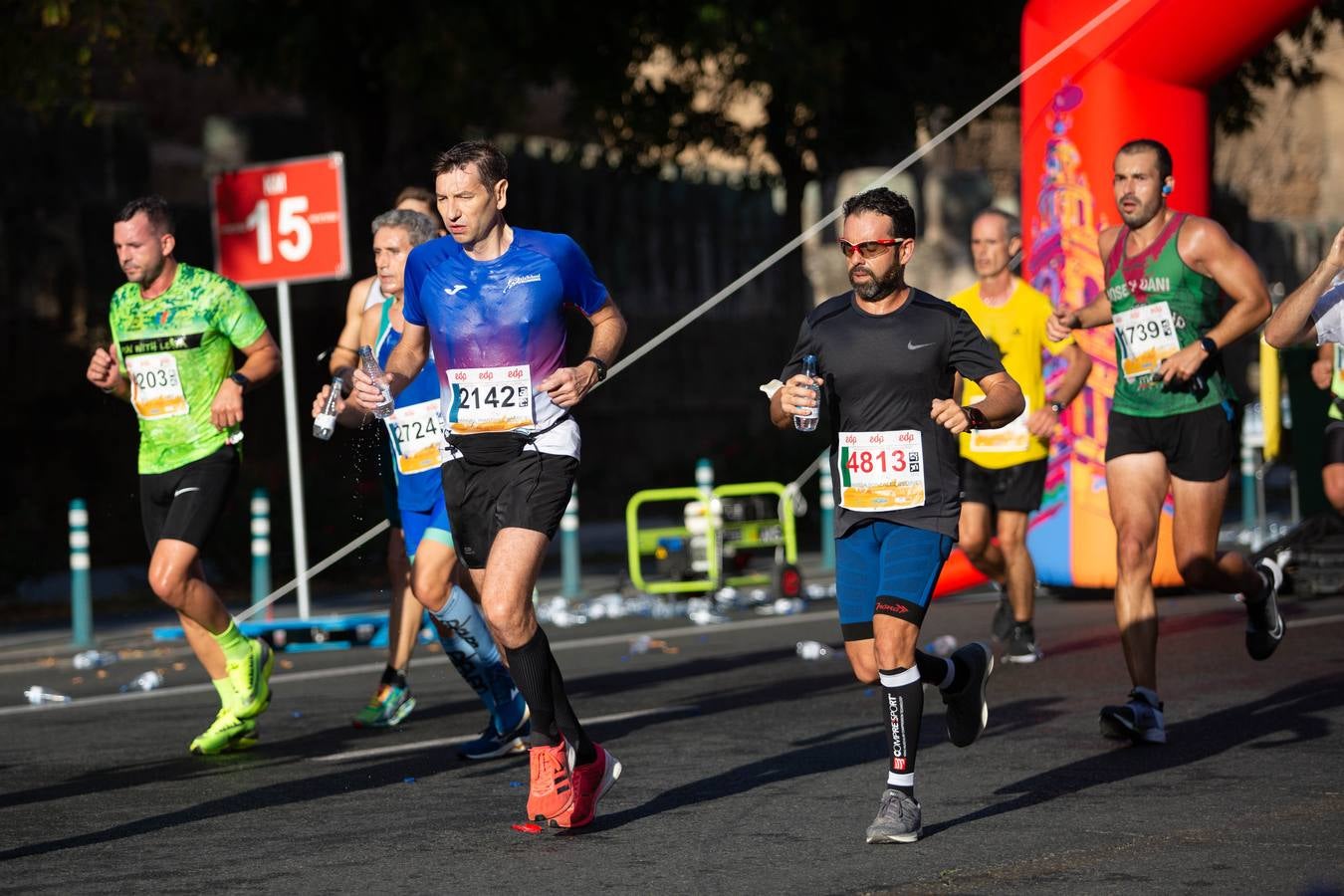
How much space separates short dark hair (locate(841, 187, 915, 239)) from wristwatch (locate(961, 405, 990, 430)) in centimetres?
58

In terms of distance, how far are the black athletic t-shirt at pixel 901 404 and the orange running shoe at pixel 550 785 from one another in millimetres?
1152

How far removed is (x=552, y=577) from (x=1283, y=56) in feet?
36.6

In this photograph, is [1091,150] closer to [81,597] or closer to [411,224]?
[411,224]

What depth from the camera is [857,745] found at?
855 centimetres

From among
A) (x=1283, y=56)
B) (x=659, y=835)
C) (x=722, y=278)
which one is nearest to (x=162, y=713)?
(x=659, y=835)

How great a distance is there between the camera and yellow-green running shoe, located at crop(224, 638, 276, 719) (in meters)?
8.90

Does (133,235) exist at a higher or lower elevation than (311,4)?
lower

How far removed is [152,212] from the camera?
904 cm

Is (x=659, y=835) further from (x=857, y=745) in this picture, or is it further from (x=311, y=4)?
(x=311, y=4)

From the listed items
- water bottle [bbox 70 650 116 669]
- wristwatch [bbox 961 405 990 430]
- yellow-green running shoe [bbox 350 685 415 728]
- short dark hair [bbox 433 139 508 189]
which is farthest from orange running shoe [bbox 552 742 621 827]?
water bottle [bbox 70 650 116 669]

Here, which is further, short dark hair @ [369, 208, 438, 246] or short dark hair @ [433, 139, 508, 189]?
short dark hair @ [369, 208, 438, 246]

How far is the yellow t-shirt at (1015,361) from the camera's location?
10945mm

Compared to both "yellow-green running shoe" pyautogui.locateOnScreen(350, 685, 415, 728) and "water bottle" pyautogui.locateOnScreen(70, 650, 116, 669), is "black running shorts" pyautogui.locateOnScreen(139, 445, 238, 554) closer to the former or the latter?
"yellow-green running shoe" pyautogui.locateOnScreen(350, 685, 415, 728)

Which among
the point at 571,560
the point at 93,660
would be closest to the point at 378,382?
the point at 93,660
